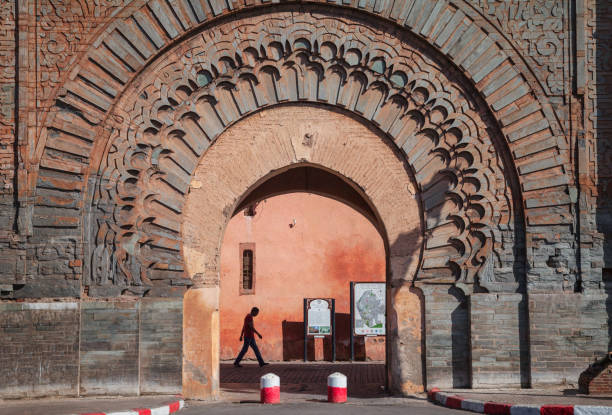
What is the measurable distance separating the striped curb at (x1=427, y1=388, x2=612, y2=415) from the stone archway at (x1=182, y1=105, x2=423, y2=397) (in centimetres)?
109

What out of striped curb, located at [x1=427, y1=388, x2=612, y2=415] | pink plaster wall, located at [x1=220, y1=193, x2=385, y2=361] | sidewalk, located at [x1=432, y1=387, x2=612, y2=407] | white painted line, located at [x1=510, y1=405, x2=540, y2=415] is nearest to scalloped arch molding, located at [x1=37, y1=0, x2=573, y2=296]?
sidewalk, located at [x1=432, y1=387, x2=612, y2=407]

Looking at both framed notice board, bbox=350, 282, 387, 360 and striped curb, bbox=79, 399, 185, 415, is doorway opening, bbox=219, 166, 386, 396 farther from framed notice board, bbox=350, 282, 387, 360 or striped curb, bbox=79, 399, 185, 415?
striped curb, bbox=79, 399, 185, 415

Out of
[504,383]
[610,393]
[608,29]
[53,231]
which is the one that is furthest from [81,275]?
[608,29]

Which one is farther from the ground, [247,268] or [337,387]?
[247,268]

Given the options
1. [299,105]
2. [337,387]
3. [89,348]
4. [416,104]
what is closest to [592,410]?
[337,387]

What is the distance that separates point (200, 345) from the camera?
33.3 ft

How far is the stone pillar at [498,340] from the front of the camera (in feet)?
33.0

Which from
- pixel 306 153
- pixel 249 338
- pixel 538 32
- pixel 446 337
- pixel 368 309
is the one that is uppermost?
pixel 538 32

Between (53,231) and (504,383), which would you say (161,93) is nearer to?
(53,231)

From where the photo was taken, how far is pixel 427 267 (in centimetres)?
1029

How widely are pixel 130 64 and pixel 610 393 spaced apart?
20.1 ft

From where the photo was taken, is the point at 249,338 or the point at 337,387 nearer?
the point at 337,387

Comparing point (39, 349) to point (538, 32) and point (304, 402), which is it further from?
point (538, 32)

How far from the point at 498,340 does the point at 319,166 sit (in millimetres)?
2761
